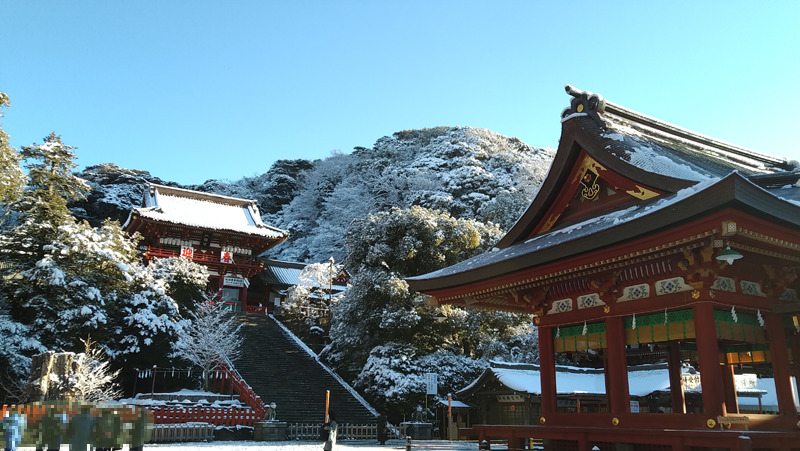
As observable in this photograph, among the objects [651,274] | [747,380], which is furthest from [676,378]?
[747,380]

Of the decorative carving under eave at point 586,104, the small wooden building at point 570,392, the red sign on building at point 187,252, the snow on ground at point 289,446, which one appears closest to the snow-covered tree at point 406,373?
the small wooden building at point 570,392

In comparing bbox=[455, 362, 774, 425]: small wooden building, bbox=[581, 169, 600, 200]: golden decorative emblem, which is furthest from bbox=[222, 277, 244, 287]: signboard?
bbox=[581, 169, 600, 200]: golden decorative emblem

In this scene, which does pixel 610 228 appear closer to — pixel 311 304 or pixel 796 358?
pixel 796 358

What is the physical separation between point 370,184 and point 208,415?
5102 centimetres

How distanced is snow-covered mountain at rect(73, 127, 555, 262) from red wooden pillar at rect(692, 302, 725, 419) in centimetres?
3403

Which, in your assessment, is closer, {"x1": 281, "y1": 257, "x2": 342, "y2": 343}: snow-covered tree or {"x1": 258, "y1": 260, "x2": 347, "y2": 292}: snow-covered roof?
{"x1": 281, "y1": 257, "x2": 342, "y2": 343}: snow-covered tree

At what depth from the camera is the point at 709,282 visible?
802 centimetres

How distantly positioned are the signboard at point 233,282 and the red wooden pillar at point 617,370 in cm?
3225

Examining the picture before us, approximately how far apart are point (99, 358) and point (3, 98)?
8.86 m

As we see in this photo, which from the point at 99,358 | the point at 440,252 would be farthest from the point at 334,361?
the point at 99,358

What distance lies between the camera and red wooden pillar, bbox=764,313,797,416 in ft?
27.9

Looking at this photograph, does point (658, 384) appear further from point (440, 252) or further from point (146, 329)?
point (146, 329)

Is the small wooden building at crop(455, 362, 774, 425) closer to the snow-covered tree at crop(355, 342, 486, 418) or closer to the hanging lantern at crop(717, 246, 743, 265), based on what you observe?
the snow-covered tree at crop(355, 342, 486, 418)

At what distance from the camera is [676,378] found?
1070 cm
